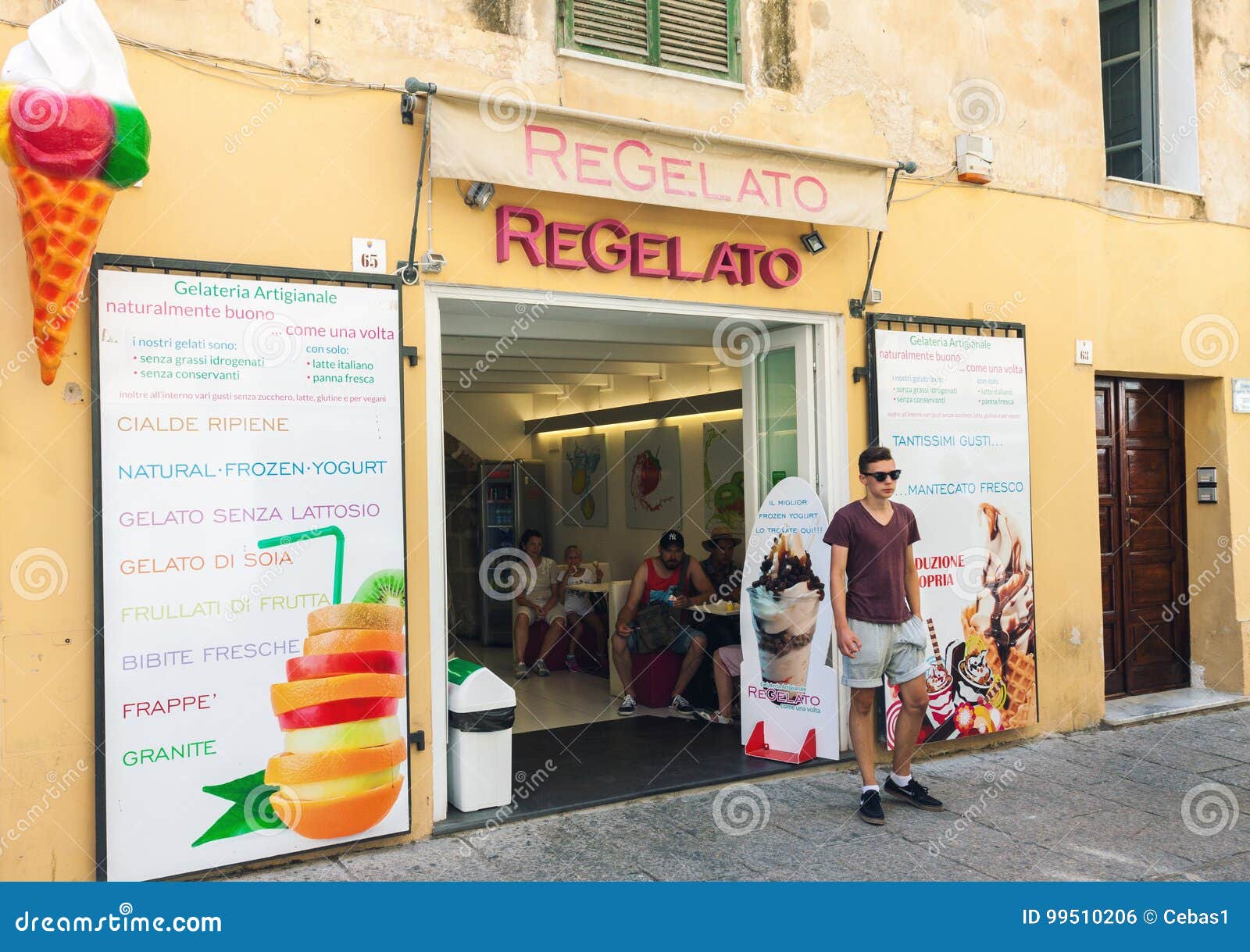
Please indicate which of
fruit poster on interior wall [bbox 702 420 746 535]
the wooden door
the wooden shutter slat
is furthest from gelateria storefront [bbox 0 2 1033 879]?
fruit poster on interior wall [bbox 702 420 746 535]

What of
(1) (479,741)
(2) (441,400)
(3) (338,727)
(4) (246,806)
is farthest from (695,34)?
(4) (246,806)

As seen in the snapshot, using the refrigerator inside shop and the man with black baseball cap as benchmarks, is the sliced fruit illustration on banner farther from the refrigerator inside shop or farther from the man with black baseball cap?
the refrigerator inside shop

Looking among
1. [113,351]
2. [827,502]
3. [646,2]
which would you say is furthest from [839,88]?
[113,351]

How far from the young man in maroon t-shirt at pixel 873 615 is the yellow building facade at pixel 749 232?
989 millimetres

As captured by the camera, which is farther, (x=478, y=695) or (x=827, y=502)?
(x=827, y=502)

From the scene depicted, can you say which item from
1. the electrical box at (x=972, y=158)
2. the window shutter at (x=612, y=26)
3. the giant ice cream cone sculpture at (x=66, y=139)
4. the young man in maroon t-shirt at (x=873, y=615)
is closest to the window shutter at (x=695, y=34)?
the window shutter at (x=612, y=26)

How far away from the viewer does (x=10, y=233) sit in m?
4.38

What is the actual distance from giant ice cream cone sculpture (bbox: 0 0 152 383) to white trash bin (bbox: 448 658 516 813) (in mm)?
2534

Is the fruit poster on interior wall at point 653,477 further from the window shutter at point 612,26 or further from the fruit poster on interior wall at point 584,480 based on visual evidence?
the window shutter at point 612,26

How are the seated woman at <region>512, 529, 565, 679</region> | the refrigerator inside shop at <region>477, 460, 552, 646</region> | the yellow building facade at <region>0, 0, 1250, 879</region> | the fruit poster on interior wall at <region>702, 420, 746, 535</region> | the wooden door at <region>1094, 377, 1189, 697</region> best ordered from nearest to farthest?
the yellow building facade at <region>0, 0, 1250, 879</region> → the wooden door at <region>1094, 377, 1189, 697</region> → the seated woman at <region>512, 529, 565, 679</region> → the fruit poster on interior wall at <region>702, 420, 746, 535</region> → the refrigerator inside shop at <region>477, 460, 552, 646</region>

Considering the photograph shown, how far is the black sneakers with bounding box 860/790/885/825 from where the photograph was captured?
5461mm

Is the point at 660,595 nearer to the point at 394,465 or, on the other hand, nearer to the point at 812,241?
the point at 812,241

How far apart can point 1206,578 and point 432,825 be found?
246 inches

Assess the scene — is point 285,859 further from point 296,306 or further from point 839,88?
point 839,88
